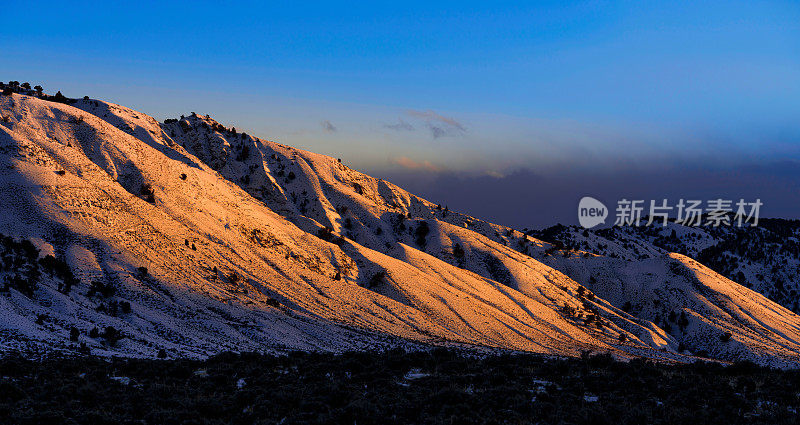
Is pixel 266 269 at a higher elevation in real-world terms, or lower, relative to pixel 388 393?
lower

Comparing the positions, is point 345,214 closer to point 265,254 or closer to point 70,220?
point 265,254

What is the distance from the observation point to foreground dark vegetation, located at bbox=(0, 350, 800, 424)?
607 inches

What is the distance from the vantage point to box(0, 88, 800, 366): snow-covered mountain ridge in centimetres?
4284

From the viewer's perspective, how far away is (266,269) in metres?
62.7

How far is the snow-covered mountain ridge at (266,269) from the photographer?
42.8 m

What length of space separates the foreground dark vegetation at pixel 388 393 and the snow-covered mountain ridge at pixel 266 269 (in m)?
10.8

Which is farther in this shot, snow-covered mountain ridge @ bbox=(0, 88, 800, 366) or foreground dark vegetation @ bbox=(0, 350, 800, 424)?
snow-covered mountain ridge @ bbox=(0, 88, 800, 366)

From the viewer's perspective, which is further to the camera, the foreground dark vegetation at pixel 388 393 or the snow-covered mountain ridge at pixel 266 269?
the snow-covered mountain ridge at pixel 266 269

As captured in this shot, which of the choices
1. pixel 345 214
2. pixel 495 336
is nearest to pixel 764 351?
pixel 495 336

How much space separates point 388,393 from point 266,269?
153 feet

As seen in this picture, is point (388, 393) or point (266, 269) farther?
point (266, 269)

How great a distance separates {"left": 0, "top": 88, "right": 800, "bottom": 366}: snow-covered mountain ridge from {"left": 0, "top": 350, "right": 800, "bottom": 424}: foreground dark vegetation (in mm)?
10776

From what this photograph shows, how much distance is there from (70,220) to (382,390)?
156ft

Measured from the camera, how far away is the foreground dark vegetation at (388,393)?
1542 cm
